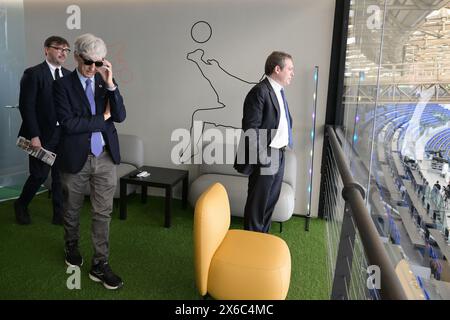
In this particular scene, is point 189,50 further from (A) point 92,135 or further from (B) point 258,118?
(A) point 92,135

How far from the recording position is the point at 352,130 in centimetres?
296

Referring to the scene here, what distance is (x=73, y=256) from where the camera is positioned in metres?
2.84

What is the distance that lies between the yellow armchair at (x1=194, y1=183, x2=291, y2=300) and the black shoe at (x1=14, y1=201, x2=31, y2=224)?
7.77 feet

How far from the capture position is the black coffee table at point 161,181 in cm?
371

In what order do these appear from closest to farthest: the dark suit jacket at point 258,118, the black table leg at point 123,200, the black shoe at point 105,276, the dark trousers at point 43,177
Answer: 1. the black shoe at point 105,276
2. the dark suit jacket at point 258,118
3. the dark trousers at point 43,177
4. the black table leg at point 123,200

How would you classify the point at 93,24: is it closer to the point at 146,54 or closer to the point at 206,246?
the point at 146,54

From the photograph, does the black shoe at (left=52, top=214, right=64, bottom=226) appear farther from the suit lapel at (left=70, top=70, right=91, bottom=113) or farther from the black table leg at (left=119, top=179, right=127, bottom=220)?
the suit lapel at (left=70, top=70, right=91, bottom=113)

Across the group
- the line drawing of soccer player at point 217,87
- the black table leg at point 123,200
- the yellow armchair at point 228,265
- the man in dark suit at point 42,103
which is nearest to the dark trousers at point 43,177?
the man in dark suit at point 42,103

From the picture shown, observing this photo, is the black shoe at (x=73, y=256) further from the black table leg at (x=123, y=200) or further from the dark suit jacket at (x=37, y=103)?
the dark suit jacket at (x=37, y=103)

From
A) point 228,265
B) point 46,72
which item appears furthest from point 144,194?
point 228,265

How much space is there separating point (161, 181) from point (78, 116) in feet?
4.92

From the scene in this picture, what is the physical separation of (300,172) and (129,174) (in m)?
1.90

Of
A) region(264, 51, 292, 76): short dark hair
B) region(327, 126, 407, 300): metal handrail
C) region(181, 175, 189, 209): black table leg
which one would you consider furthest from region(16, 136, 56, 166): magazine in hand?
region(327, 126, 407, 300): metal handrail

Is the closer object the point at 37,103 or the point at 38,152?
the point at 38,152
